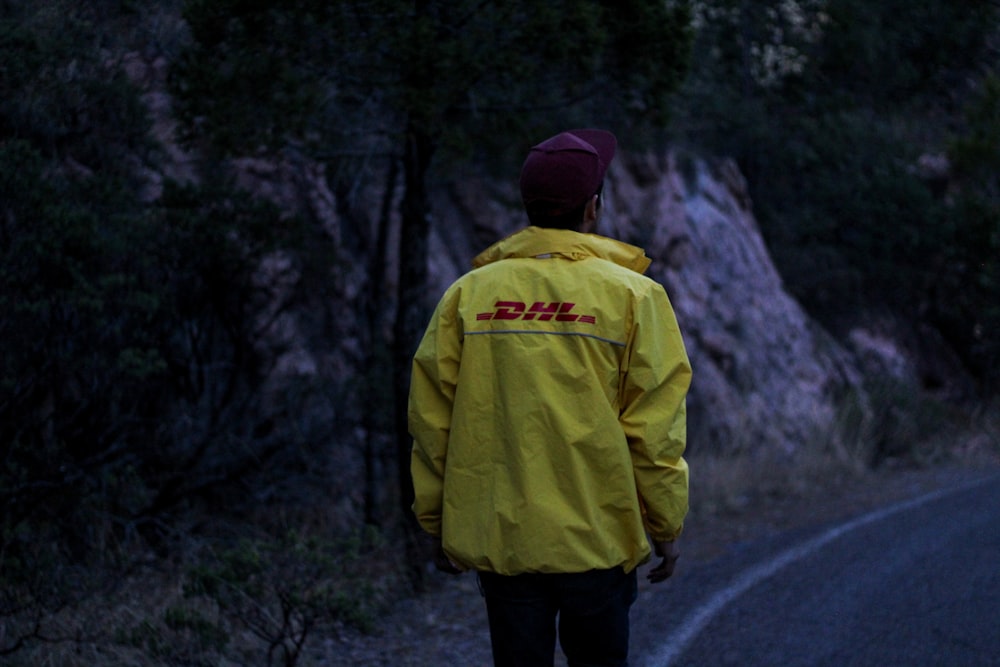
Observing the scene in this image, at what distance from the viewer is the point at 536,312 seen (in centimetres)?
310

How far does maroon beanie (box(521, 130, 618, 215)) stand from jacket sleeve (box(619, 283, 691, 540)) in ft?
1.26

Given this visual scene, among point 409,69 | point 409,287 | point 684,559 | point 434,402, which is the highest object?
point 409,69

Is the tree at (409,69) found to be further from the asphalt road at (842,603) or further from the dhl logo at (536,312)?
the dhl logo at (536,312)

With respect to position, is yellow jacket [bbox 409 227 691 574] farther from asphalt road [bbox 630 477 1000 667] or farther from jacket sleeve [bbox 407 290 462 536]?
asphalt road [bbox 630 477 1000 667]

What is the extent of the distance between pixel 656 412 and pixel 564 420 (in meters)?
0.27

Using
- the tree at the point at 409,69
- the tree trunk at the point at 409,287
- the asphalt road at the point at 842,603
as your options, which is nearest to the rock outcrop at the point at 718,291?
the tree trunk at the point at 409,287

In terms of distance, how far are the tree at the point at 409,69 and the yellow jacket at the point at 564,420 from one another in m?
4.33

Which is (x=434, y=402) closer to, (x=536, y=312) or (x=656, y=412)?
(x=536, y=312)

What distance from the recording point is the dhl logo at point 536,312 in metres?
3.07

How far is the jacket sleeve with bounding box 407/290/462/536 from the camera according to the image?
323 cm

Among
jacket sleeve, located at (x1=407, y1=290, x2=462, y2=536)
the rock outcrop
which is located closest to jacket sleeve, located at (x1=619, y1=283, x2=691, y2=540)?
jacket sleeve, located at (x1=407, y1=290, x2=462, y2=536)

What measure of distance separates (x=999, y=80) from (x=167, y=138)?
689 inches

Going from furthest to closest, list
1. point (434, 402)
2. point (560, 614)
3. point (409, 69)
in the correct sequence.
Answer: point (409, 69) < point (434, 402) < point (560, 614)

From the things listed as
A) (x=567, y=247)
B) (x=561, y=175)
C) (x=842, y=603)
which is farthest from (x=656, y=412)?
(x=842, y=603)
